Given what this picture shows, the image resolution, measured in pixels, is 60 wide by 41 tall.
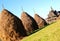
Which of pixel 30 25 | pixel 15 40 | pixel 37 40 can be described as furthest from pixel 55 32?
pixel 30 25

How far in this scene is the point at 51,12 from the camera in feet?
185

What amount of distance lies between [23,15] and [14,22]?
1146 centimetres

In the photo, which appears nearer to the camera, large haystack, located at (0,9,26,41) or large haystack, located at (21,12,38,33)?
large haystack, located at (0,9,26,41)

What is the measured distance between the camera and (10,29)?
22922 mm

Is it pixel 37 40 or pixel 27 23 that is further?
pixel 27 23

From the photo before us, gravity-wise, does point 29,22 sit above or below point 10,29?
below

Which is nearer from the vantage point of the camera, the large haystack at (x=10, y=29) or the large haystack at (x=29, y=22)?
the large haystack at (x=10, y=29)

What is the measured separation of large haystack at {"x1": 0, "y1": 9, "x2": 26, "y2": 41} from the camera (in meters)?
22.9

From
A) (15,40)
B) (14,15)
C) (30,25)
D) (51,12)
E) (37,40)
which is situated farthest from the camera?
(51,12)

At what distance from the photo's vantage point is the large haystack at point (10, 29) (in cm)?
2288

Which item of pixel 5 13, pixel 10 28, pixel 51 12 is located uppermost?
pixel 5 13

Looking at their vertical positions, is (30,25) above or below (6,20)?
below

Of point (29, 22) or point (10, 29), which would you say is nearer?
point (10, 29)

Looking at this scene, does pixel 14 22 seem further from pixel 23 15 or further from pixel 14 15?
pixel 23 15
